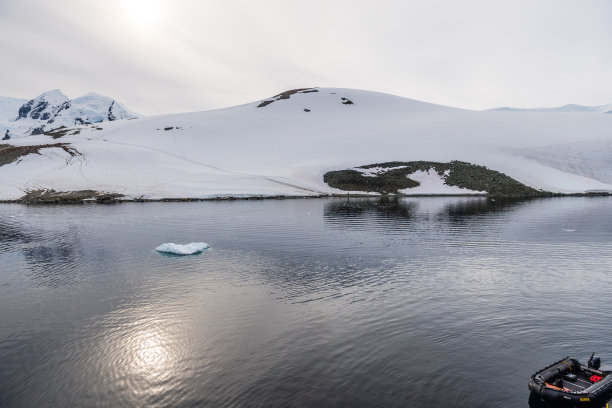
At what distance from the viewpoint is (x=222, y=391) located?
1276 cm

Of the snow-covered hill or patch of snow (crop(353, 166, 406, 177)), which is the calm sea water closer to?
the snow-covered hill

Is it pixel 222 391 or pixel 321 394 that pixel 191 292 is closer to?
pixel 222 391

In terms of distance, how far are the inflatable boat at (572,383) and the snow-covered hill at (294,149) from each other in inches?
3323

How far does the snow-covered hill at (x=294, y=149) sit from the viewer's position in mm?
100125

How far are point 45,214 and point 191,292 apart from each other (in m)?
56.3

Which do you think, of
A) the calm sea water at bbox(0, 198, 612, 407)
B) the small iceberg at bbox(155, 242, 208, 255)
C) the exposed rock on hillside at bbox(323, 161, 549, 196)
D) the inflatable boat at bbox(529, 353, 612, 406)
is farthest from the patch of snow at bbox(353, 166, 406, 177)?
the inflatable boat at bbox(529, 353, 612, 406)

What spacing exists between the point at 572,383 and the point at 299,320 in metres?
11.1

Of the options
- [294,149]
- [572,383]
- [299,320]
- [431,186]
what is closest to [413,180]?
[431,186]

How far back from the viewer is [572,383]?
40.0 feet

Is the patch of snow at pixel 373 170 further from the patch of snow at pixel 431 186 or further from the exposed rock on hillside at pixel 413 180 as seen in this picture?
the patch of snow at pixel 431 186

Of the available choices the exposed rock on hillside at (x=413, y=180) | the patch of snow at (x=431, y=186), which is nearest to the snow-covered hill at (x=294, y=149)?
the patch of snow at (x=431, y=186)

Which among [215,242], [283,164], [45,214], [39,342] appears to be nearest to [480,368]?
[39,342]

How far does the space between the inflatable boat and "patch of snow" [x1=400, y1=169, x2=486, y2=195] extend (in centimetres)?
9390

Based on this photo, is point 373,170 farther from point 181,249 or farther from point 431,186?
point 181,249
